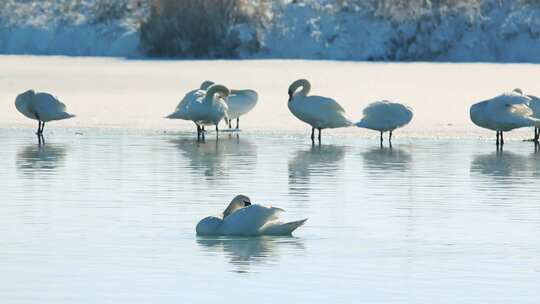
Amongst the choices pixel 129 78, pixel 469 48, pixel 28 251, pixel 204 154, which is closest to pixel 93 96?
pixel 129 78

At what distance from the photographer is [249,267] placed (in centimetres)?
878

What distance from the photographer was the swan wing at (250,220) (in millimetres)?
9820

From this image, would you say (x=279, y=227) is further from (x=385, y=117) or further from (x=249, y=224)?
(x=385, y=117)

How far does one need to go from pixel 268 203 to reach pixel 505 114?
689 centimetres

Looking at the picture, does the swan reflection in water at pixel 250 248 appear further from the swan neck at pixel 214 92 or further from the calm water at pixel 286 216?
the swan neck at pixel 214 92

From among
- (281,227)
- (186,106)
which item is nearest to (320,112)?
(186,106)

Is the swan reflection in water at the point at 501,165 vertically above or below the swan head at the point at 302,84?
below

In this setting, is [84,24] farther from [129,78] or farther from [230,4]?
[129,78]

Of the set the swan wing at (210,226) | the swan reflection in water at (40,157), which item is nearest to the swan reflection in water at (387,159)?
the swan reflection in water at (40,157)

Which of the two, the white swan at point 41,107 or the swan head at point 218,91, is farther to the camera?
the white swan at point 41,107

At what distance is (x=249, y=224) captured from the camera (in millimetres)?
9836

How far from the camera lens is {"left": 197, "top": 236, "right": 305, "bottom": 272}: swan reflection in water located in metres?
9.05

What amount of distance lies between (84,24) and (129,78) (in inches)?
599

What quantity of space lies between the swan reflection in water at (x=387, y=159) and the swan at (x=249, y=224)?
4963 mm
